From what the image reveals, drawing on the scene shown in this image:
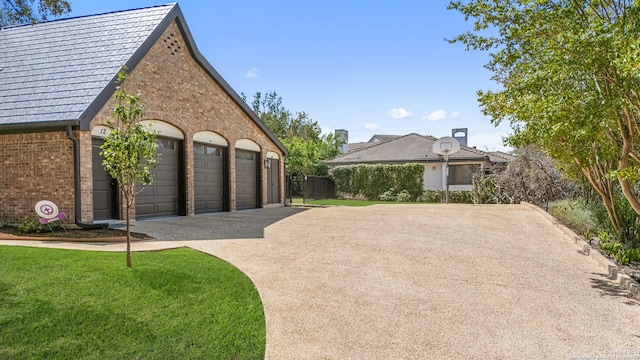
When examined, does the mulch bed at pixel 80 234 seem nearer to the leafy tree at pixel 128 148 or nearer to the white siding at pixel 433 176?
the leafy tree at pixel 128 148

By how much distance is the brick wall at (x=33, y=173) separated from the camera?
9.72 m

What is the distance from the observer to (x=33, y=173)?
32.9 ft

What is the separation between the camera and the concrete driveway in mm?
4121

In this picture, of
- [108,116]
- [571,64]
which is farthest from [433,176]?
[571,64]

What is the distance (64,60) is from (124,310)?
9725mm

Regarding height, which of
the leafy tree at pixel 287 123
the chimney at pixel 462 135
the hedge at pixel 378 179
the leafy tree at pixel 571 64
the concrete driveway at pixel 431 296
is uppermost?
the leafy tree at pixel 287 123

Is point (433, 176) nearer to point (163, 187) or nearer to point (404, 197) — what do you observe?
point (404, 197)

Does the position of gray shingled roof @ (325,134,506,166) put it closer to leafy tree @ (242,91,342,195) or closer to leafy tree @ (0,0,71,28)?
leafy tree @ (242,91,342,195)

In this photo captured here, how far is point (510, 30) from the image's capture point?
6.72 metres

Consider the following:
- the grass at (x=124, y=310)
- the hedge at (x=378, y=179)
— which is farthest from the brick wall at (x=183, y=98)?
the hedge at (x=378, y=179)

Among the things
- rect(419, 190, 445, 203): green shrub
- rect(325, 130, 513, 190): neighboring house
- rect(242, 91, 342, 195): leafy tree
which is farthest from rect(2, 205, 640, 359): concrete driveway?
rect(242, 91, 342, 195): leafy tree

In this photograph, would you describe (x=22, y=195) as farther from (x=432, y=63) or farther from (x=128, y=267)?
(x=432, y=63)

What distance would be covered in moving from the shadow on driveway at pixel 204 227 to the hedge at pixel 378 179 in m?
13.2

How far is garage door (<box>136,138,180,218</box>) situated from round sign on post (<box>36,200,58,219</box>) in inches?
108
